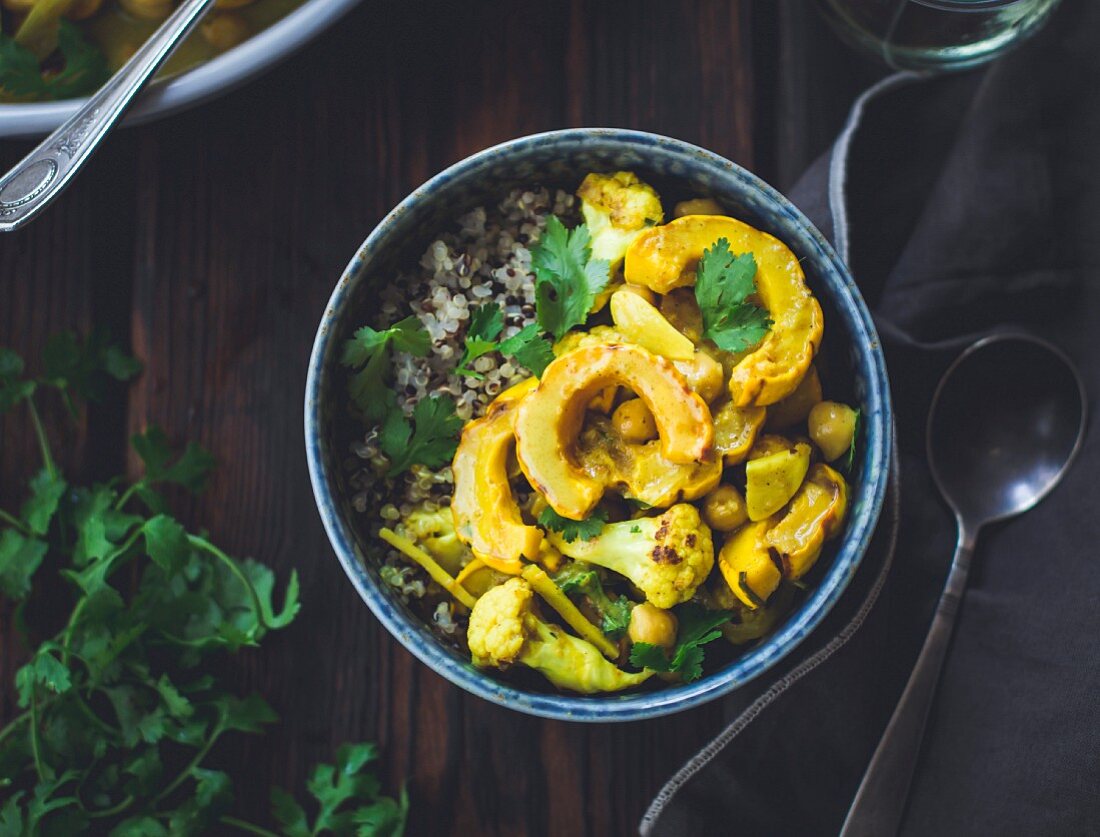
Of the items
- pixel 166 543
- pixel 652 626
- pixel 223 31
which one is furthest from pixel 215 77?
pixel 652 626

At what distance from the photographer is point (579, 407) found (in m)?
0.88

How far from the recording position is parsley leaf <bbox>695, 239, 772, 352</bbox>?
0.85m

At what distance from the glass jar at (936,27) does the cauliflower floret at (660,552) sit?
58 cm

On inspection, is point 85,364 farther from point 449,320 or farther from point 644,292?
point 644,292

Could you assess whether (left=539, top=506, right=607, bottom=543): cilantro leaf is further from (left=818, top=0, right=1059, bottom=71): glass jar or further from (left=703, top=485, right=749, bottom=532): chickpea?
(left=818, top=0, right=1059, bottom=71): glass jar

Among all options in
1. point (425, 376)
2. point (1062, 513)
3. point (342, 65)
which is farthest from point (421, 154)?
point (1062, 513)

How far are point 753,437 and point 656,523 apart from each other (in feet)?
0.34

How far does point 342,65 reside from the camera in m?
1.16

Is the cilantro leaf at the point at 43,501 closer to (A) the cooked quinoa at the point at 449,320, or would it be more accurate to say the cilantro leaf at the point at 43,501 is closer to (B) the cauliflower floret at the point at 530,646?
(A) the cooked quinoa at the point at 449,320

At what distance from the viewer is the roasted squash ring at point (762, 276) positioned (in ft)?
2.84

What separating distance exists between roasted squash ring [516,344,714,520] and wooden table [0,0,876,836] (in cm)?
38

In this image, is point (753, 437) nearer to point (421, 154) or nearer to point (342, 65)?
point (421, 154)

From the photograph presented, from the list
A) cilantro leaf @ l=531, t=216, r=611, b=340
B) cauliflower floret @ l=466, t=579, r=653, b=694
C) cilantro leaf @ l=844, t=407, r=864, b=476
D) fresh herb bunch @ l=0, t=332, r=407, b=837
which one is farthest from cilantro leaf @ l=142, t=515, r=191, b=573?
cilantro leaf @ l=844, t=407, r=864, b=476

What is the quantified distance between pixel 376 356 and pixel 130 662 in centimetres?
43
